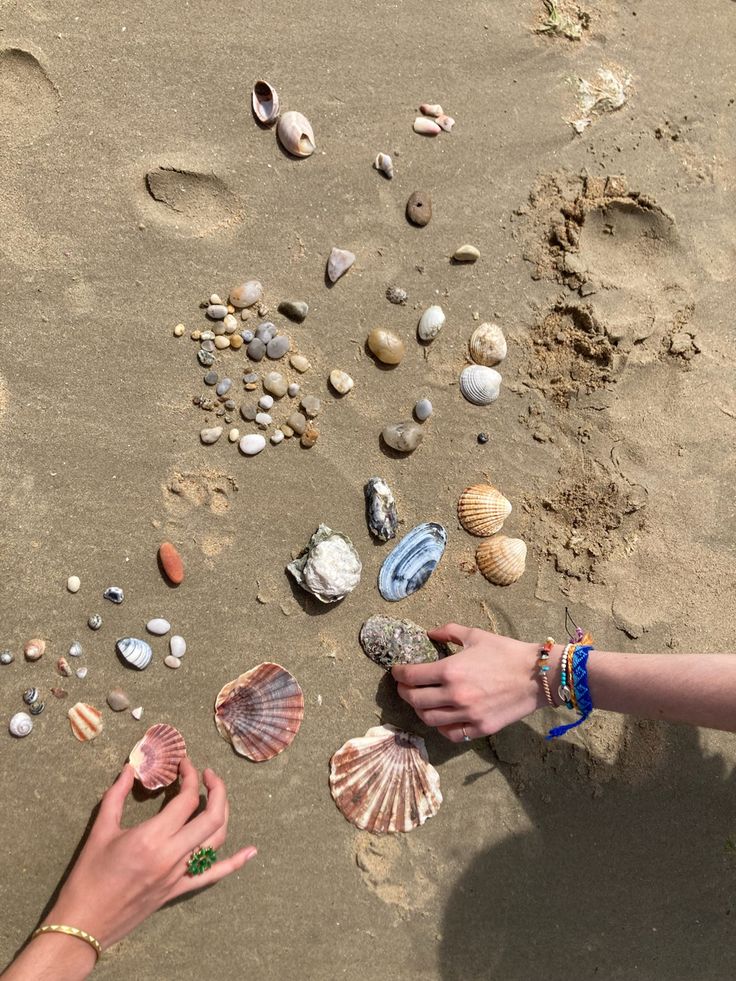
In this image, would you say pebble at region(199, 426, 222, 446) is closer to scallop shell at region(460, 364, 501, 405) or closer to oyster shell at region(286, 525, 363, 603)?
oyster shell at region(286, 525, 363, 603)

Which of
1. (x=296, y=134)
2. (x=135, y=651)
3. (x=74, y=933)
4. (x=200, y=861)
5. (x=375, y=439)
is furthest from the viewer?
(x=375, y=439)

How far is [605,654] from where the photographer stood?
241 centimetres

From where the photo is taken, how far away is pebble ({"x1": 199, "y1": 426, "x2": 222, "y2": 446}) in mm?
2521

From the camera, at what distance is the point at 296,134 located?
2.54m

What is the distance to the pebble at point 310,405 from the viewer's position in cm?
259

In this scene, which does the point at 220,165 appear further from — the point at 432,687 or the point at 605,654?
the point at 605,654

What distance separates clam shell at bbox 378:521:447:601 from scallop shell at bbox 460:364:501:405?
0.56 metres

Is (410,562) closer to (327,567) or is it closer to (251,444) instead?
(327,567)

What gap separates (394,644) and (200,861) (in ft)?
3.38

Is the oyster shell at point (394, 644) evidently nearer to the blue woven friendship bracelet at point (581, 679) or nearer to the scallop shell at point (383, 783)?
the scallop shell at point (383, 783)

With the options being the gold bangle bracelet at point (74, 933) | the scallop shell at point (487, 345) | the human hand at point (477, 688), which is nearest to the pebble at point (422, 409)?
the scallop shell at point (487, 345)

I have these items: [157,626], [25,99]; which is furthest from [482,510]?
[25,99]

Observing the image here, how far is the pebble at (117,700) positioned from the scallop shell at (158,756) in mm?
131

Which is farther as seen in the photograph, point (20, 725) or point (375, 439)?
point (375, 439)
